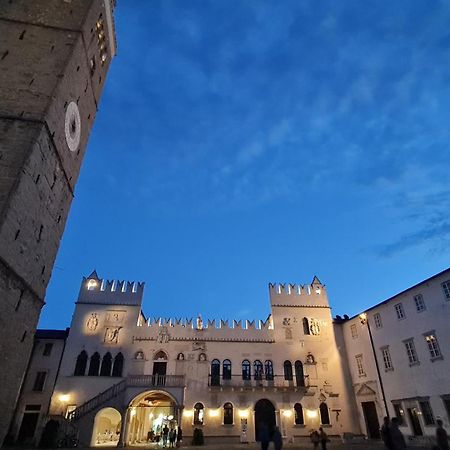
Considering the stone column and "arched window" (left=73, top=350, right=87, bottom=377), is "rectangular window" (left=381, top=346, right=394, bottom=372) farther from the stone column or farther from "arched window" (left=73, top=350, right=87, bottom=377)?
"arched window" (left=73, top=350, right=87, bottom=377)

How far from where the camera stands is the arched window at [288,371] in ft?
104

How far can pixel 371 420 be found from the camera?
29.3 metres

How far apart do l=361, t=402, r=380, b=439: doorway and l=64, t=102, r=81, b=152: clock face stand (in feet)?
102

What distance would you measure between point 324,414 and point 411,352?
991 cm

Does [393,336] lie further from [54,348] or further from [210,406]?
[54,348]

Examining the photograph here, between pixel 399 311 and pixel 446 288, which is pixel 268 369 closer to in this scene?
pixel 399 311

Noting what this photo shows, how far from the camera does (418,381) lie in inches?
973

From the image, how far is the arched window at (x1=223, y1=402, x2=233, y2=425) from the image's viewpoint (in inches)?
1157

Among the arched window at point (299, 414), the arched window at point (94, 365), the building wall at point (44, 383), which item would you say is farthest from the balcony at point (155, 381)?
the arched window at point (299, 414)

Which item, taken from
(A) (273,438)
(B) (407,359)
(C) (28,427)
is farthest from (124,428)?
(B) (407,359)

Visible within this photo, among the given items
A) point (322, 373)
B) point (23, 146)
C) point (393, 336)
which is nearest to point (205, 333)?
point (322, 373)

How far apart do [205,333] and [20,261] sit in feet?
64.5

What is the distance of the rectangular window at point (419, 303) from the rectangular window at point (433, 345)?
1849 mm

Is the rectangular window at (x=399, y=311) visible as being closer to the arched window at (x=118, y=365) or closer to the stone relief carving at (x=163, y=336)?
the stone relief carving at (x=163, y=336)
